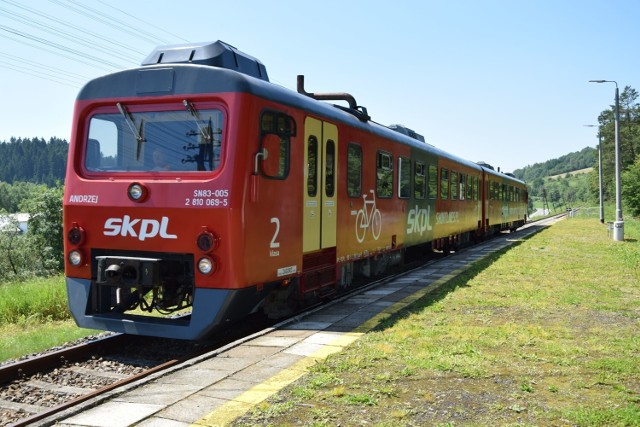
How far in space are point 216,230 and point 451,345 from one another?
287 centimetres

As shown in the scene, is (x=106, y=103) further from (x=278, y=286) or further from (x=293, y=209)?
(x=278, y=286)

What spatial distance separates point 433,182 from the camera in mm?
15539

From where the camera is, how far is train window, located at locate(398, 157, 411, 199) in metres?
12.7

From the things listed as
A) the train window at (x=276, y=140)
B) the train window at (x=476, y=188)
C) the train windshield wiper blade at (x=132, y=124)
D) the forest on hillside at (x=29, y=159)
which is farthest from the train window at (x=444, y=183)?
the forest on hillside at (x=29, y=159)

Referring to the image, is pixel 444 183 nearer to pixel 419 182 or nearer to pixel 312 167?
pixel 419 182

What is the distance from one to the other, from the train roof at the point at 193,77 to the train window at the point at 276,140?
0.74 ft

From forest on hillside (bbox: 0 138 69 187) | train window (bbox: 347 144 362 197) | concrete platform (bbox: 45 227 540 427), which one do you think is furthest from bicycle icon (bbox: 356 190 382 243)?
forest on hillside (bbox: 0 138 69 187)

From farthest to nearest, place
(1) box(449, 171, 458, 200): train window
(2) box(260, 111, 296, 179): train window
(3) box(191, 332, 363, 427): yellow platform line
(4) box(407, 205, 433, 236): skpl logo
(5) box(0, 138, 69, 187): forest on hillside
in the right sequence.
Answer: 1. (5) box(0, 138, 69, 187): forest on hillside
2. (1) box(449, 171, 458, 200): train window
3. (4) box(407, 205, 433, 236): skpl logo
4. (2) box(260, 111, 296, 179): train window
5. (3) box(191, 332, 363, 427): yellow platform line

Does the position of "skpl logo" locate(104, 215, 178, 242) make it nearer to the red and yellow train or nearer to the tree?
the red and yellow train

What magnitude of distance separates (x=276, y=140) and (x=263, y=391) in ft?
10.5

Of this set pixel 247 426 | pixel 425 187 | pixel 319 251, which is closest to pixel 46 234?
pixel 425 187

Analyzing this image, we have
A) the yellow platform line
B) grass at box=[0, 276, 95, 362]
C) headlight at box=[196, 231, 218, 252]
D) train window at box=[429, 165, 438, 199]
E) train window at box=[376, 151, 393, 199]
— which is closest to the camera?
the yellow platform line

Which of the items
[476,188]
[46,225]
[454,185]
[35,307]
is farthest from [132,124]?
[46,225]

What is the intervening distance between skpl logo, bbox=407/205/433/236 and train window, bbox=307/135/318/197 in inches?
208
